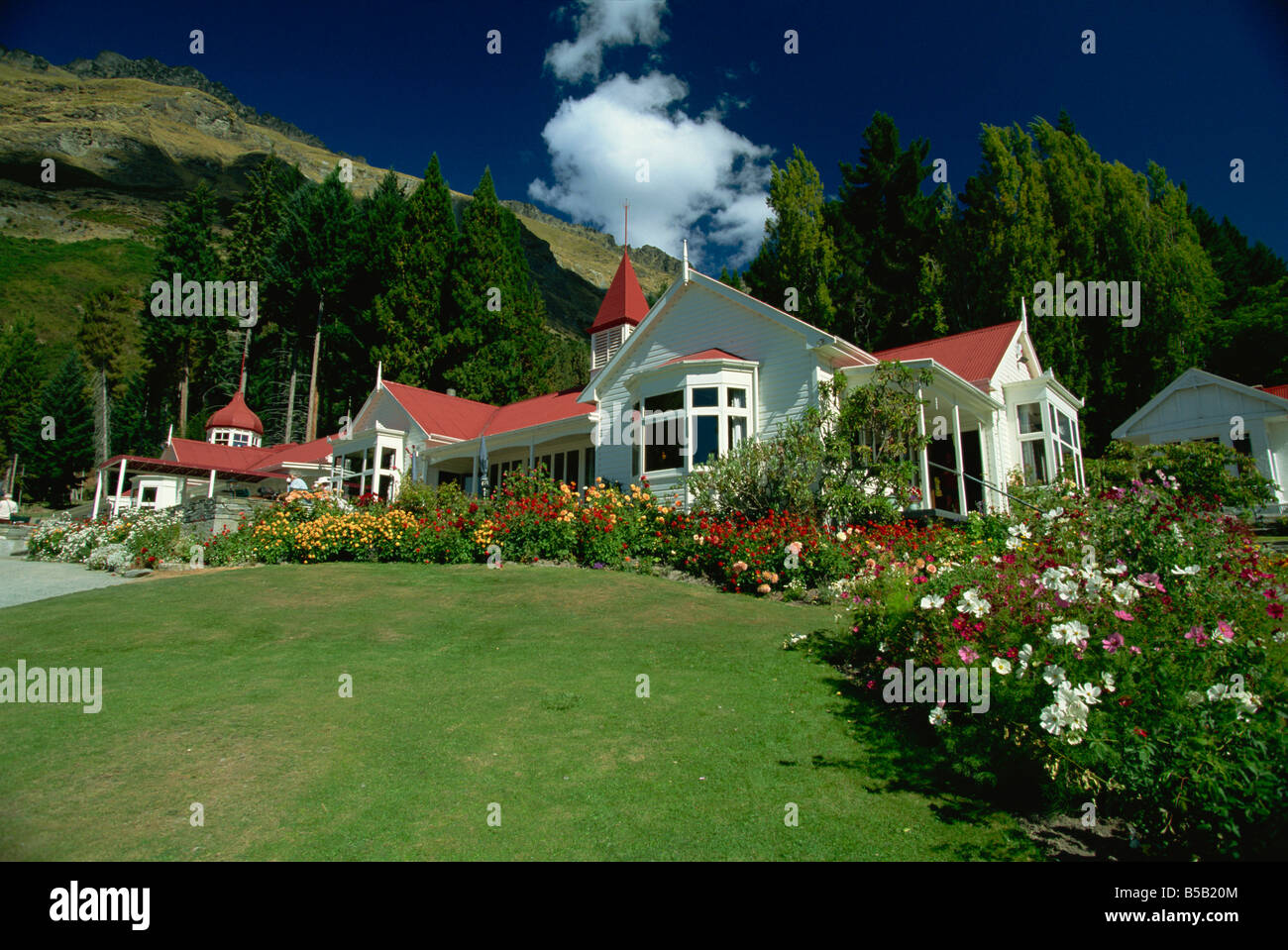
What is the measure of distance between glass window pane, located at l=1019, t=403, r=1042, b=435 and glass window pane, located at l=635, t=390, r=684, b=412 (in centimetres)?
1008

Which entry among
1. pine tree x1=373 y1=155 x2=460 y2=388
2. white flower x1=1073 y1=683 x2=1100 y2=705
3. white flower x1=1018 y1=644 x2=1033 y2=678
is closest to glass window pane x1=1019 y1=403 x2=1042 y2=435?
white flower x1=1018 y1=644 x2=1033 y2=678

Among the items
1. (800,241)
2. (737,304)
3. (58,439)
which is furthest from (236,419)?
(737,304)

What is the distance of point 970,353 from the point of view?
18.5 m

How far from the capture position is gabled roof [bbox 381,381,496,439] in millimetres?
24938

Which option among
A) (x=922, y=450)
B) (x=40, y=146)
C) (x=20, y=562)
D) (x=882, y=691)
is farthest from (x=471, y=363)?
(x=40, y=146)

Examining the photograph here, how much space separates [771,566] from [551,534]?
4947mm

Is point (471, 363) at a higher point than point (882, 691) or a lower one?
Result: higher

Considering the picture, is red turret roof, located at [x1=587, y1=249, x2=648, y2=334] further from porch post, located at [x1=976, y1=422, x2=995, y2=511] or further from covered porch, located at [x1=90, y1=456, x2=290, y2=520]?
covered porch, located at [x1=90, y1=456, x2=290, y2=520]

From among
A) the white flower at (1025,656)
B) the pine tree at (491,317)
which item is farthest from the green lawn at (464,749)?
the pine tree at (491,317)

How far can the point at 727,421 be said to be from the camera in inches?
590

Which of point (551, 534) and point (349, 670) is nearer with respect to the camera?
point (349, 670)

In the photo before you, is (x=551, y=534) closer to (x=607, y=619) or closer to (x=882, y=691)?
(x=607, y=619)

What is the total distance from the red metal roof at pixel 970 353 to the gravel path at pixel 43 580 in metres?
18.8

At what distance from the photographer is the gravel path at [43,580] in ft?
39.1
